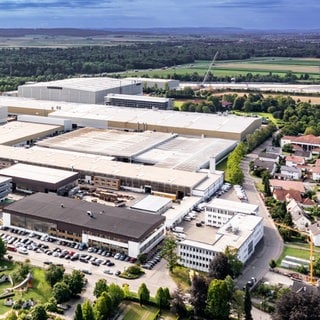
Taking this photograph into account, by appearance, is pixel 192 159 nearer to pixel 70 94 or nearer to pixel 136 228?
pixel 136 228

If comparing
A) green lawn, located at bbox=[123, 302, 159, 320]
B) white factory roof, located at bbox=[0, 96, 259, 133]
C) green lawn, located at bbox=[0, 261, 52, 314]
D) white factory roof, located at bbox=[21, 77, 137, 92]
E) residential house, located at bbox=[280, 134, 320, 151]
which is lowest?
green lawn, located at bbox=[0, 261, 52, 314]

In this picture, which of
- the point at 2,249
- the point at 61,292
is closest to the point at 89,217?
the point at 2,249

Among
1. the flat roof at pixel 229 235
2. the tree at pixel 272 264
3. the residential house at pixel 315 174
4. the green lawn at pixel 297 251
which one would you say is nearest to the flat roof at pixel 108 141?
the residential house at pixel 315 174

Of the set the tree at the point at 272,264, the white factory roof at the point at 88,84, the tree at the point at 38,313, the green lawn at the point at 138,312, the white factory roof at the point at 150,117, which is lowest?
the green lawn at the point at 138,312

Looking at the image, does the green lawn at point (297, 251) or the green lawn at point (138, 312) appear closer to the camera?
the green lawn at point (138, 312)

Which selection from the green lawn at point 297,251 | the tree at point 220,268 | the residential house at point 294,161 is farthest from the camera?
the residential house at point 294,161

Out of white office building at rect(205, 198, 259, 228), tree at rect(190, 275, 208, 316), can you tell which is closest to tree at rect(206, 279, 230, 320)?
tree at rect(190, 275, 208, 316)

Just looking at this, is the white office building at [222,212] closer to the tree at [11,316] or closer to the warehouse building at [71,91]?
the tree at [11,316]

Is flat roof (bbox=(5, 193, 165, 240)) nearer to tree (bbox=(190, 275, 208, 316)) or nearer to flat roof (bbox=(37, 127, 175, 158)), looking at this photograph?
tree (bbox=(190, 275, 208, 316))
